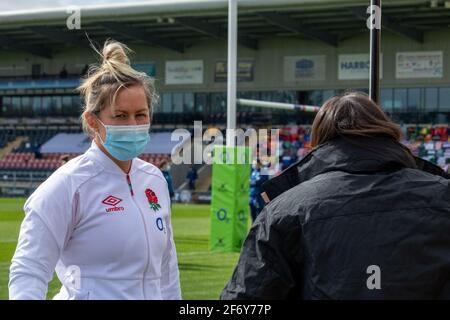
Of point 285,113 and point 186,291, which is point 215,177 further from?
point 285,113

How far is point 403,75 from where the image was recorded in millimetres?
40719

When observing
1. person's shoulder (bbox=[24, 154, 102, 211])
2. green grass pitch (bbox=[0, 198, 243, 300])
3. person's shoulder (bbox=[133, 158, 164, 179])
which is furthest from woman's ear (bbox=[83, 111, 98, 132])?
green grass pitch (bbox=[0, 198, 243, 300])

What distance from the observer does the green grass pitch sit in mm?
10445

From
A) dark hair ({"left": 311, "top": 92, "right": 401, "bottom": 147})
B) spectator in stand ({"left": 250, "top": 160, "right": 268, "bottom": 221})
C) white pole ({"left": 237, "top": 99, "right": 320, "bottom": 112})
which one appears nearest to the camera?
dark hair ({"left": 311, "top": 92, "right": 401, "bottom": 147})

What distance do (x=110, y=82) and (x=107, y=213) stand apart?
50 centimetres

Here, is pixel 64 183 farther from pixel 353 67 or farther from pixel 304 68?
pixel 304 68

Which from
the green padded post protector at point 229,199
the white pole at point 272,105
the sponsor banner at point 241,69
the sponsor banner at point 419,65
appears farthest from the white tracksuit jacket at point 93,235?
the sponsor banner at point 241,69

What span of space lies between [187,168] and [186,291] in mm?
34288

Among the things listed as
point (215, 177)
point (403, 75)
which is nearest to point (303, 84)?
point (403, 75)

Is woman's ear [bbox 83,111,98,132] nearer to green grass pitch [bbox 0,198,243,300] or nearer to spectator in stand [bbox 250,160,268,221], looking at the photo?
green grass pitch [bbox 0,198,243,300]

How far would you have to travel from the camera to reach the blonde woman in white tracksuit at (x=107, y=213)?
3.24 meters

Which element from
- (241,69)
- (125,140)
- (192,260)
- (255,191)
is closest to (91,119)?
Answer: (125,140)

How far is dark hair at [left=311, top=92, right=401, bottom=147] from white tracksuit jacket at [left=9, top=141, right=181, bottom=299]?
100cm

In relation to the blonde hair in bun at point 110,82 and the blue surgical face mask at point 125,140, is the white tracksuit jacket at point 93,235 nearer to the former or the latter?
the blue surgical face mask at point 125,140
